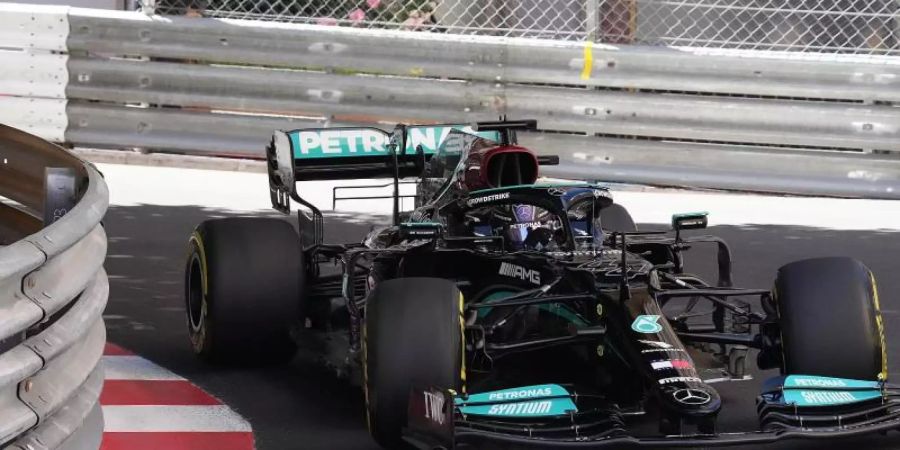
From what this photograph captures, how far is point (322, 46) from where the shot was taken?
43.1ft

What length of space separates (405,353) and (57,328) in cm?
180

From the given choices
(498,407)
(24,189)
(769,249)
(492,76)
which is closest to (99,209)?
(24,189)

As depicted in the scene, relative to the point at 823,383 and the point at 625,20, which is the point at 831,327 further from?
the point at 625,20

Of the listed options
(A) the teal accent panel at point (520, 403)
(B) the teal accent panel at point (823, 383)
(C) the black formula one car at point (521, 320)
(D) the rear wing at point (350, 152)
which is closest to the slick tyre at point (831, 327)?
(C) the black formula one car at point (521, 320)

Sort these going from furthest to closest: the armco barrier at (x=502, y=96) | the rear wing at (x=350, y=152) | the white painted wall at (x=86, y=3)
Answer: the white painted wall at (x=86, y=3) < the armco barrier at (x=502, y=96) < the rear wing at (x=350, y=152)

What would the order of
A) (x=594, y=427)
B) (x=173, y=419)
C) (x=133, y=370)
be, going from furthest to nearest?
1. (x=133, y=370)
2. (x=173, y=419)
3. (x=594, y=427)

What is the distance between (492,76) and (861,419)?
8101 mm

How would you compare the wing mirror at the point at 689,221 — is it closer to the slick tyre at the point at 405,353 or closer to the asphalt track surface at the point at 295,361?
the asphalt track surface at the point at 295,361

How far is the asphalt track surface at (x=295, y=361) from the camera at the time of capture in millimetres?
5852

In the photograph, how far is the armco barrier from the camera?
41.5 feet

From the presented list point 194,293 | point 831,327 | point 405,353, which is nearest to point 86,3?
point 194,293

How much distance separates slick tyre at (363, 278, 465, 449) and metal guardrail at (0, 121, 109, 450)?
4.51ft

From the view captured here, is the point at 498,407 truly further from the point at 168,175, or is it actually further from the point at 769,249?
the point at 168,175

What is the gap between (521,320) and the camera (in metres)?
6.05
